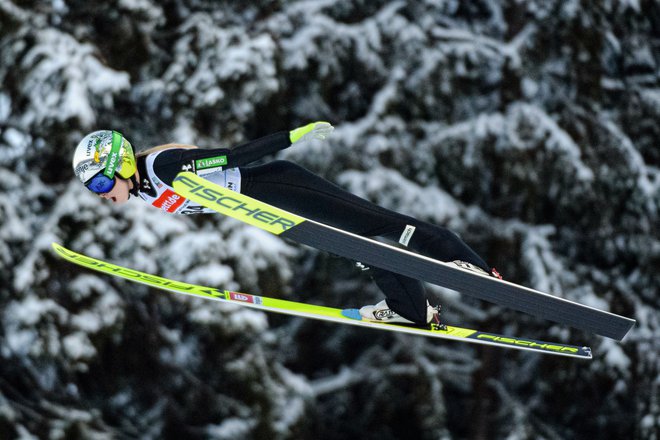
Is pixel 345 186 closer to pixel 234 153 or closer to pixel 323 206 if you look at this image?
pixel 323 206

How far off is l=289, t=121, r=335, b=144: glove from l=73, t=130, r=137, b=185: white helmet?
2.66 ft

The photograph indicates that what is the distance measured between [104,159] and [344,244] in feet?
3.80

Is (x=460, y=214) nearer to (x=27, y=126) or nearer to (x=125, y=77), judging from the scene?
(x=125, y=77)

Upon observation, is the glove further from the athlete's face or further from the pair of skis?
the athlete's face

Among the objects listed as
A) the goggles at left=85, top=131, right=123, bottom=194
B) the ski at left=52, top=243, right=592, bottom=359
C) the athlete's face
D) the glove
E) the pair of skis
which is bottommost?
the ski at left=52, top=243, right=592, bottom=359

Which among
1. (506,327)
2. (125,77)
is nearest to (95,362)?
(125,77)

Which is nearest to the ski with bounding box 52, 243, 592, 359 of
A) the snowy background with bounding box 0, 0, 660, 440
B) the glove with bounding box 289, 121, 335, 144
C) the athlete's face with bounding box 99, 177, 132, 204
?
the athlete's face with bounding box 99, 177, 132, 204

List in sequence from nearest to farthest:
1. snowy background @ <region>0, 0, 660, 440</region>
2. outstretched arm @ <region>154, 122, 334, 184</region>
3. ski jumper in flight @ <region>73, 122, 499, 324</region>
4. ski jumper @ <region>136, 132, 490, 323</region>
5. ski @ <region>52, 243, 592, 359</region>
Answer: outstretched arm @ <region>154, 122, 334, 184</region> < ski jumper in flight @ <region>73, 122, 499, 324</region> < ski jumper @ <region>136, 132, 490, 323</region> < ski @ <region>52, 243, 592, 359</region> < snowy background @ <region>0, 0, 660, 440</region>

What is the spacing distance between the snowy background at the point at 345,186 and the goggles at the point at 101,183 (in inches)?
156

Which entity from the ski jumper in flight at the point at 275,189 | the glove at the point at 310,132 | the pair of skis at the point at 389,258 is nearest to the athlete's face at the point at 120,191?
the ski jumper in flight at the point at 275,189

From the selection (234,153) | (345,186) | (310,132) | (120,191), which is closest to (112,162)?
(120,191)

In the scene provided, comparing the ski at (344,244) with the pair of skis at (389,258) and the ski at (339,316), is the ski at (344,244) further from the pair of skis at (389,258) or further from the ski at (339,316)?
the ski at (339,316)

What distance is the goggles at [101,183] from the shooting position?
4.71m

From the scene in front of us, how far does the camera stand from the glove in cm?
449
